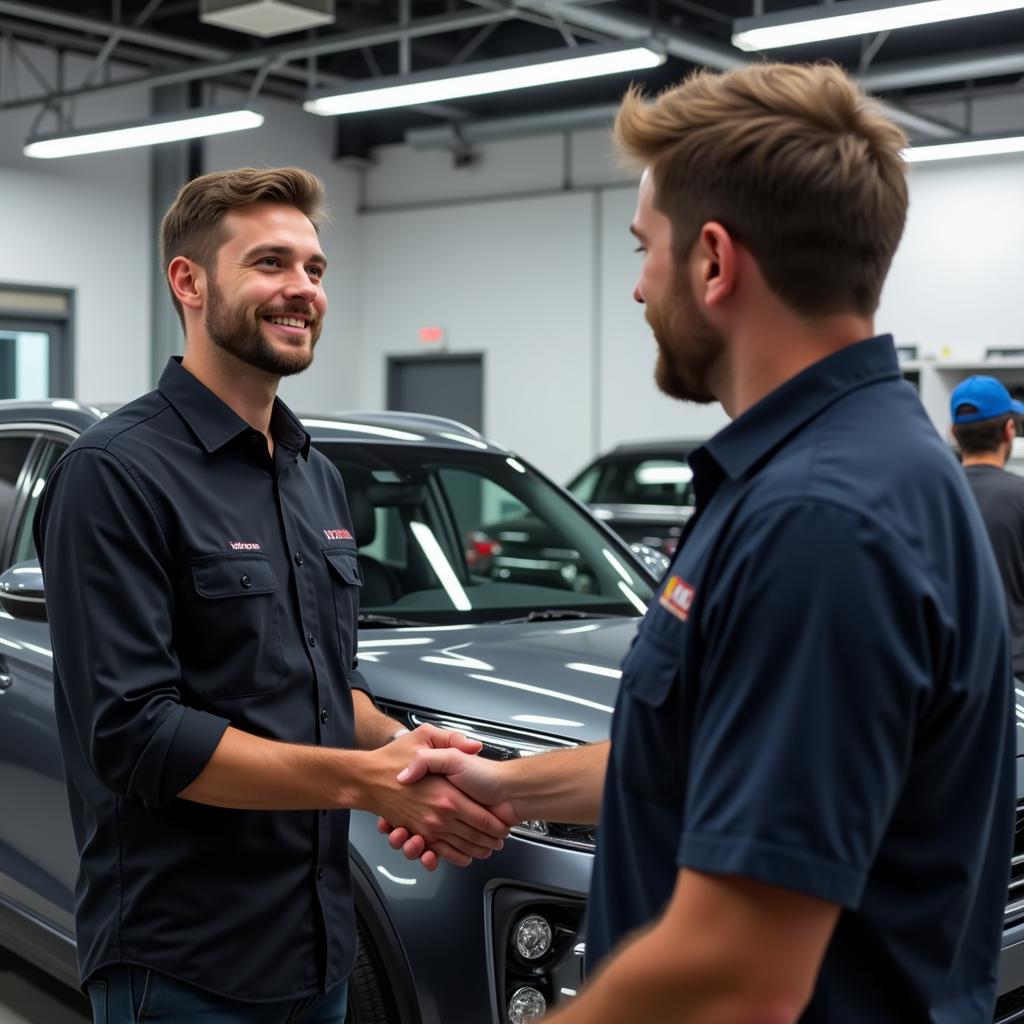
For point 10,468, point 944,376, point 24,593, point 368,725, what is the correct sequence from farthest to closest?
point 944,376
point 10,468
point 24,593
point 368,725

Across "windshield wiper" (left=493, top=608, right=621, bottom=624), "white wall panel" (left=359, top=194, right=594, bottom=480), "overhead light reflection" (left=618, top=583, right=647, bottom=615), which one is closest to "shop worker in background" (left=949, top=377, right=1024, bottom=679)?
"overhead light reflection" (left=618, top=583, right=647, bottom=615)

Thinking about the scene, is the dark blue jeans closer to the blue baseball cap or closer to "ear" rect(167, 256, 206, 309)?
"ear" rect(167, 256, 206, 309)

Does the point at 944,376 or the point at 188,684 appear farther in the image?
the point at 944,376

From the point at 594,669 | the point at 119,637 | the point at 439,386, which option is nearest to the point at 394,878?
the point at 594,669

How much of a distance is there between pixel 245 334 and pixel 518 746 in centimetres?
93

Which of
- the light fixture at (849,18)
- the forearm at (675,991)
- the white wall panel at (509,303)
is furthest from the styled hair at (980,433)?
the white wall panel at (509,303)

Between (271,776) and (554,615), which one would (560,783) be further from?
(554,615)

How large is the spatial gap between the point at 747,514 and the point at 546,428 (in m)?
13.1

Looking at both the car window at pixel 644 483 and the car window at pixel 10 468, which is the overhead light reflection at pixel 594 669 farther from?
the car window at pixel 644 483

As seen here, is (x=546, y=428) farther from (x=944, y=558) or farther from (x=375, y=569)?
(x=944, y=558)

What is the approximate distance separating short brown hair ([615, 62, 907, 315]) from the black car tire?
1.75m

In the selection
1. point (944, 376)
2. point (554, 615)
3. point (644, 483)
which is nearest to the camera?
point (554, 615)

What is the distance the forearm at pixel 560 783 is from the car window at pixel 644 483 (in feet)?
24.2

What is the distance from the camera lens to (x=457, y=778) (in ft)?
6.76
